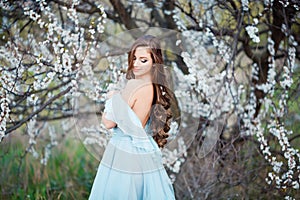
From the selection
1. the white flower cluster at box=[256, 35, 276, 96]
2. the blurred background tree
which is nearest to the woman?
the blurred background tree

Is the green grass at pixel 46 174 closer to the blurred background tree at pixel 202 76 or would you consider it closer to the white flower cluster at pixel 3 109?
the blurred background tree at pixel 202 76

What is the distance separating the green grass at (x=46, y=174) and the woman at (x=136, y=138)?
4.86ft

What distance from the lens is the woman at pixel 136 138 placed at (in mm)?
2428

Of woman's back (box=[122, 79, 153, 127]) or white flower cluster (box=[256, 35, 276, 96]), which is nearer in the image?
woman's back (box=[122, 79, 153, 127])

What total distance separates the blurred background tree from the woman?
0.49m

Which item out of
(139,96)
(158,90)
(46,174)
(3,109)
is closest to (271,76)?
(158,90)

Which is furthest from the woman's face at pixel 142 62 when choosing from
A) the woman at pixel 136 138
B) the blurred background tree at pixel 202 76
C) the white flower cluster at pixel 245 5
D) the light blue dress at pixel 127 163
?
the white flower cluster at pixel 245 5

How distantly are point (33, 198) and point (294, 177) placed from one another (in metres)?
1.80

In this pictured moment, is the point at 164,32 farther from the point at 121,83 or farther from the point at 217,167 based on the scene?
Answer: the point at 217,167

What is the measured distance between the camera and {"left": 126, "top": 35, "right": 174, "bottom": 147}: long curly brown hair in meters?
2.50

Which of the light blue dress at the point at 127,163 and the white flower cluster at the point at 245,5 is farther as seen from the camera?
the white flower cluster at the point at 245,5

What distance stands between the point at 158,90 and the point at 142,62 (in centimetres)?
15

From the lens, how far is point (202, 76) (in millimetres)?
3480

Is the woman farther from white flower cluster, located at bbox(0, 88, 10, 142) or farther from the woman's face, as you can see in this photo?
white flower cluster, located at bbox(0, 88, 10, 142)
